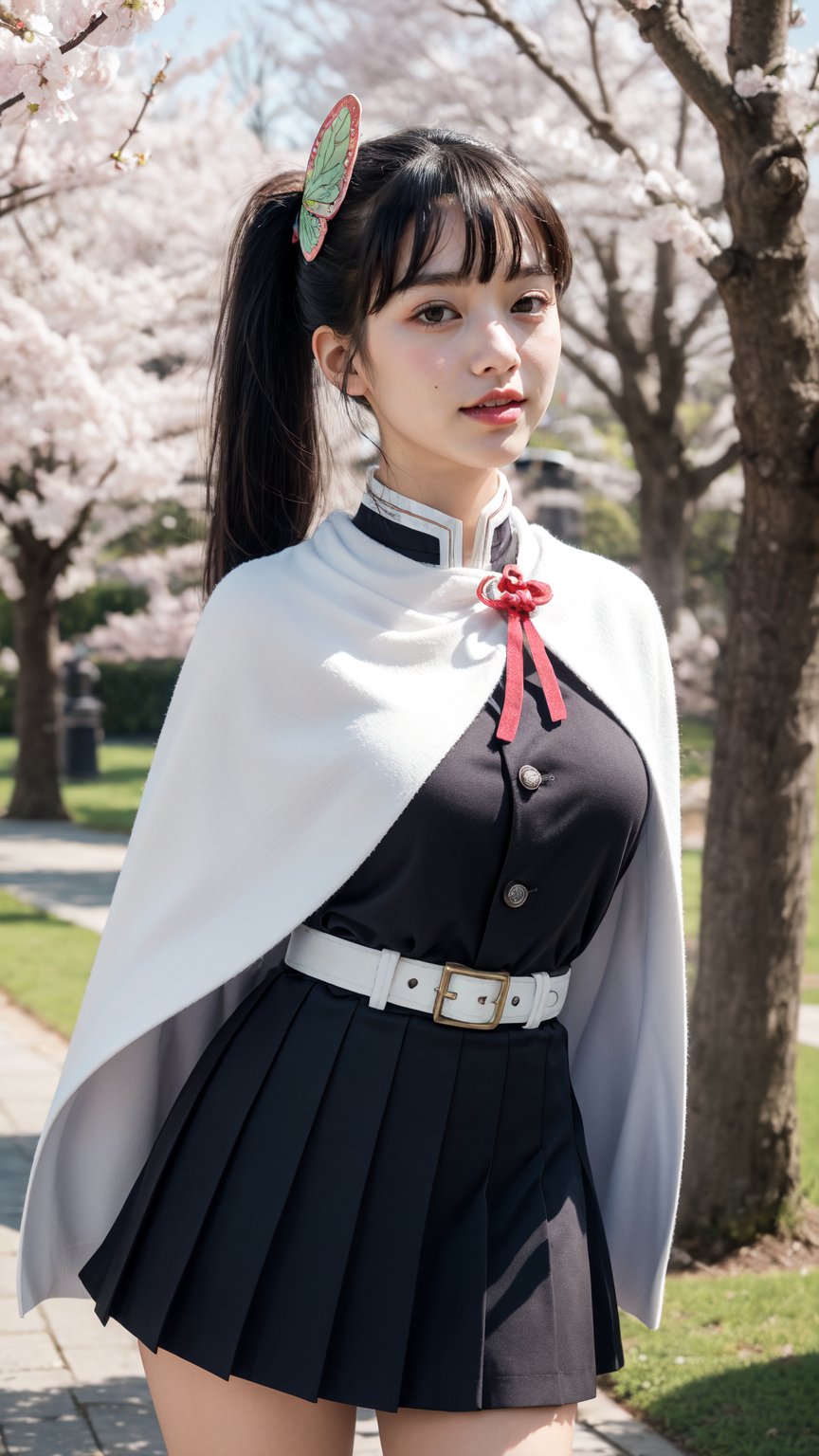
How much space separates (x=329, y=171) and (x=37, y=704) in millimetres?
12244

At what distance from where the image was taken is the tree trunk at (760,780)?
12.3 feet

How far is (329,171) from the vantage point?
1880 mm

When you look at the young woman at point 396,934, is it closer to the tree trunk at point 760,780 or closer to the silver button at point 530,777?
the silver button at point 530,777

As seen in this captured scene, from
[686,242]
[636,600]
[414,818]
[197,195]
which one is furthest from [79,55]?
[197,195]

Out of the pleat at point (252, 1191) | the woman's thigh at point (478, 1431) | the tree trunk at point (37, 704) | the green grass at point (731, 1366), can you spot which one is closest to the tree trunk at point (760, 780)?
the green grass at point (731, 1366)

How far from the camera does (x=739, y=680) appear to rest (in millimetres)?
4141

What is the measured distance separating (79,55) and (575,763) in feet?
4.30

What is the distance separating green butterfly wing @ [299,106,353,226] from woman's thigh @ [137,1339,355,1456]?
1283 mm

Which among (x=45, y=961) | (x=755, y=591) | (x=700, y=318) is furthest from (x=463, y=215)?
(x=700, y=318)

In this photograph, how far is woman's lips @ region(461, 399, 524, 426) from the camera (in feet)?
5.89

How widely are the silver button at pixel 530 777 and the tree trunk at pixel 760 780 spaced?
2.26 metres

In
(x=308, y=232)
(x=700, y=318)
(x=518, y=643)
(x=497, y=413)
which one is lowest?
(x=518, y=643)

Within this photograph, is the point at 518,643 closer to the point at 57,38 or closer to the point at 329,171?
the point at 329,171

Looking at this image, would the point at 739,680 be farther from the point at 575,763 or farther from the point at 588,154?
the point at 588,154
